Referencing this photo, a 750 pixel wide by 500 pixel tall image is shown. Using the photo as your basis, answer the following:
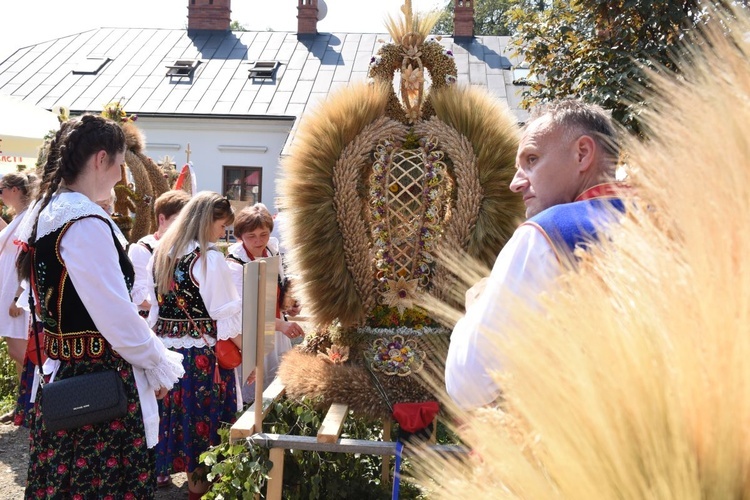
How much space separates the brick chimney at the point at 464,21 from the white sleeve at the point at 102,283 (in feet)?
65.1

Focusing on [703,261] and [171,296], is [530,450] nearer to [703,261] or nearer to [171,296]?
[703,261]

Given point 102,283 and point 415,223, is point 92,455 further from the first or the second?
point 415,223

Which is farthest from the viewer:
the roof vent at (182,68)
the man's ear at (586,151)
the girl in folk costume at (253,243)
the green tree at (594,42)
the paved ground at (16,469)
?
the roof vent at (182,68)

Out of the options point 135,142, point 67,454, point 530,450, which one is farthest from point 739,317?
point 135,142

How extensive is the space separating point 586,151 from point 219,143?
17772 millimetres

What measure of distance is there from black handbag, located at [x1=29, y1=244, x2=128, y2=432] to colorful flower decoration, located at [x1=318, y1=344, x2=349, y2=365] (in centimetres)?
81

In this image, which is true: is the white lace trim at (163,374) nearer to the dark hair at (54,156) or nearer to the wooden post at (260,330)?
the wooden post at (260,330)

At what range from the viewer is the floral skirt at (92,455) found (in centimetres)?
227

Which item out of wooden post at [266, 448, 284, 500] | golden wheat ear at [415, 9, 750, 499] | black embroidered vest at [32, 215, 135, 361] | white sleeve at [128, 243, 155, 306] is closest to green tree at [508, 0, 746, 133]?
white sleeve at [128, 243, 155, 306]

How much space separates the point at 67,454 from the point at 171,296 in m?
1.43

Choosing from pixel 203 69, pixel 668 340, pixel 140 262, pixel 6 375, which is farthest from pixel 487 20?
pixel 668 340

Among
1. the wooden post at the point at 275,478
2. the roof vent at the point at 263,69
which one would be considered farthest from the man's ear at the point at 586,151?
the roof vent at the point at 263,69

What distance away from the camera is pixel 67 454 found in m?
2.28

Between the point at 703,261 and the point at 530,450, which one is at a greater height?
the point at 703,261
